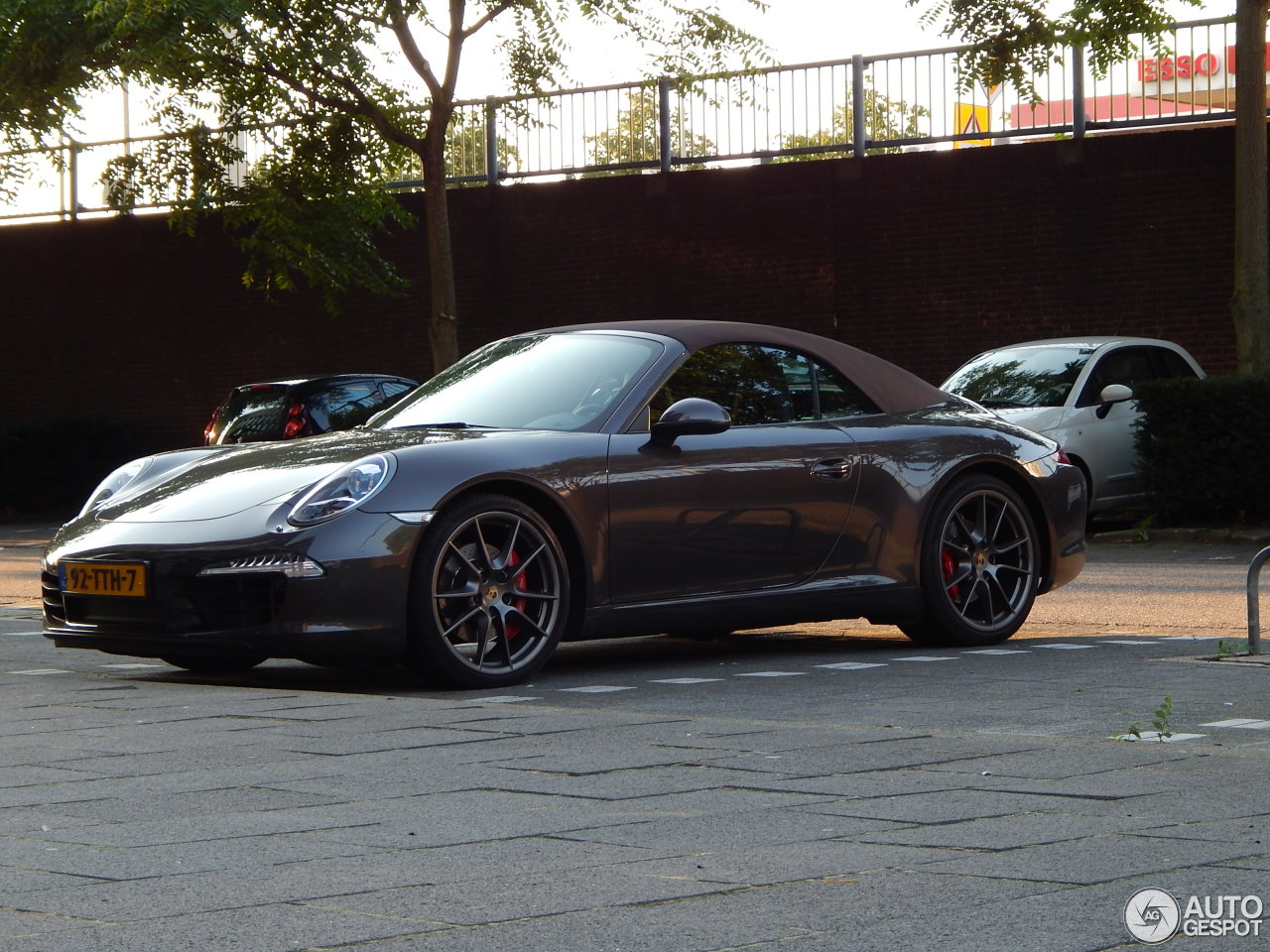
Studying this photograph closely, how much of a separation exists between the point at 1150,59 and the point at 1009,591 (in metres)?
11.5

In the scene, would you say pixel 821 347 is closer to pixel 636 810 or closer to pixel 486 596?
A: pixel 486 596

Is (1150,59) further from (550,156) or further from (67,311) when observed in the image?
(67,311)

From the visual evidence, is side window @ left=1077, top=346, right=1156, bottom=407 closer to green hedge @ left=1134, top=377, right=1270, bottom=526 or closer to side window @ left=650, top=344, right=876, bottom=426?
green hedge @ left=1134, top=377, right=1270, bottom=526

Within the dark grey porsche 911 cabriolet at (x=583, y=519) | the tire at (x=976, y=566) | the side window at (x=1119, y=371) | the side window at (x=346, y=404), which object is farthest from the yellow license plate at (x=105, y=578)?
the side window at (x=1119, y=371)

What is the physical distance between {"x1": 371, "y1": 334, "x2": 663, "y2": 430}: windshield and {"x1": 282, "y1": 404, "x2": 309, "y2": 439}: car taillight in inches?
354

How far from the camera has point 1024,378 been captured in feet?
51.6

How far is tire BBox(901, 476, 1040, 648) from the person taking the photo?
789 centimetres

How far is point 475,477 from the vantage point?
6652mm

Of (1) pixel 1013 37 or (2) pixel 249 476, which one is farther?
(1) pixel 1013 37

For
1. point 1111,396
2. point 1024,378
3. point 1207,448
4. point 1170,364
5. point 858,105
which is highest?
point 858,105

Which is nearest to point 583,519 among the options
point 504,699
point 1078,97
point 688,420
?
point 688,420

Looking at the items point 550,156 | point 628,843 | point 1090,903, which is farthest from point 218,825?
point 550,156

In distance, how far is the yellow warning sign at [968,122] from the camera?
779 inches

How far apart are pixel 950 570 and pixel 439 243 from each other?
449 inches
